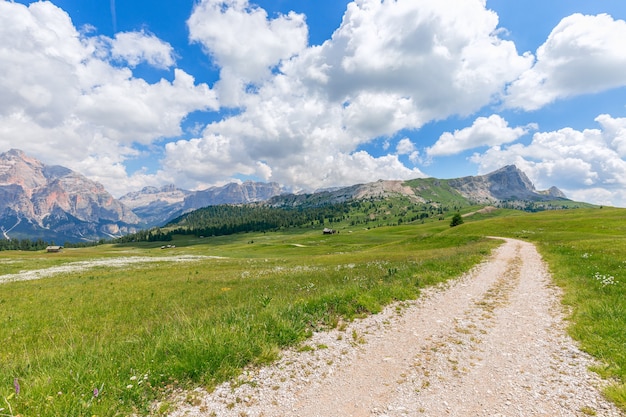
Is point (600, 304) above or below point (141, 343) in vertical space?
below

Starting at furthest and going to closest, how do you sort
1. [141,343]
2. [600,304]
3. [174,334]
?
[600,304], [141,343], [174,334]

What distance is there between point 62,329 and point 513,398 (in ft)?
71.4

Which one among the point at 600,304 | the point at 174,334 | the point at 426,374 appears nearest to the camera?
the point at 426,374

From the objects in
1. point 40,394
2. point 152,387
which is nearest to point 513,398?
point 152,387

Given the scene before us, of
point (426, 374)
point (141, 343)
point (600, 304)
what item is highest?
point (141, 343)

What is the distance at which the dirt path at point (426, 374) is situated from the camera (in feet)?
21.0

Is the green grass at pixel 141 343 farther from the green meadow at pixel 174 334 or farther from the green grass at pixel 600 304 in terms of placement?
the green grass at pixel 600 304

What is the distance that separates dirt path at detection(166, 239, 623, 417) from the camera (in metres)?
6.39

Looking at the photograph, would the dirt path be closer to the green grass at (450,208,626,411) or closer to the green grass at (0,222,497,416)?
the green grass at (450,208,626,411)

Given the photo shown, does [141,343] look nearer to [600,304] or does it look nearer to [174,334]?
[174,334]

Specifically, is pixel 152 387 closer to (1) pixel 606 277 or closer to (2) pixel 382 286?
(2) pixel 382 286

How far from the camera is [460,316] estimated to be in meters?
12.6

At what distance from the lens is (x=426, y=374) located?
25.8 ft

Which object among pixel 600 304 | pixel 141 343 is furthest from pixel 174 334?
pixel 600 304
